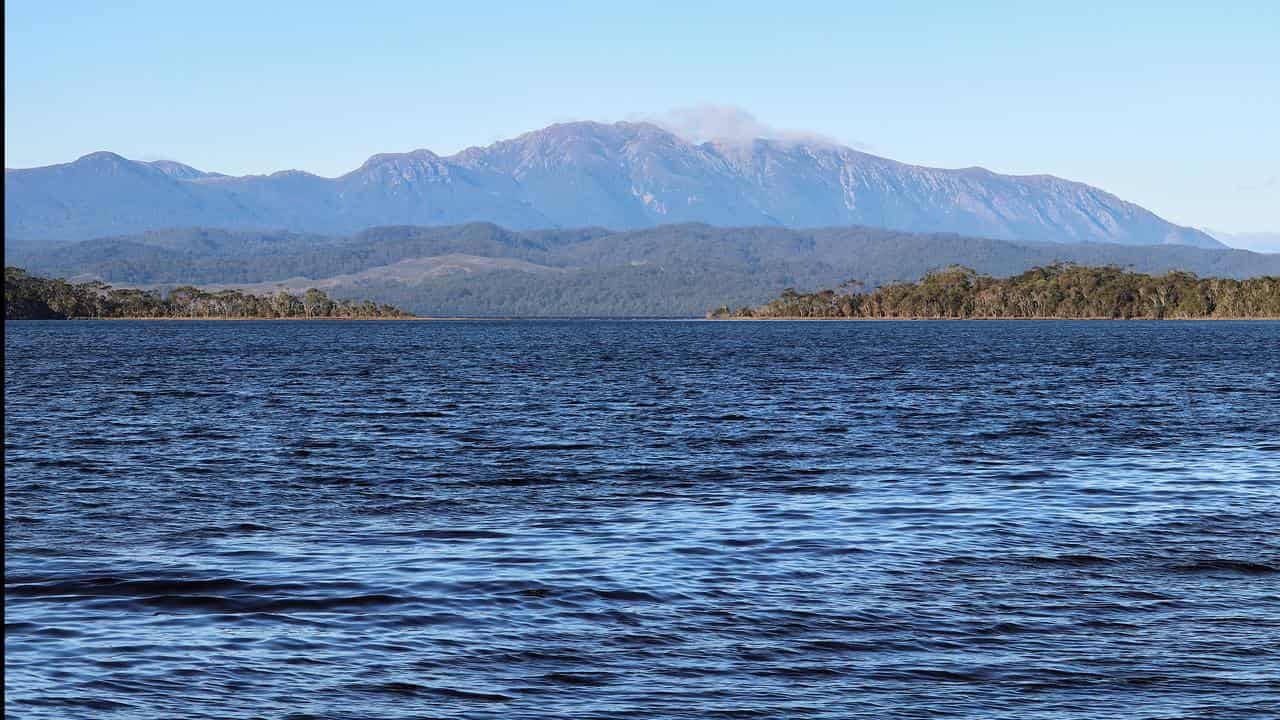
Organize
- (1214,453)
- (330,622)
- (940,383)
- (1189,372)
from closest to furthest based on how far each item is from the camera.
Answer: (330,622) → (1214,453) → (940,383) → (1189,372)

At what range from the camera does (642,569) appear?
23.6 m

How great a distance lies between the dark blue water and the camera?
52.2 ft

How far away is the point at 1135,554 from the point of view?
2533 centimetres

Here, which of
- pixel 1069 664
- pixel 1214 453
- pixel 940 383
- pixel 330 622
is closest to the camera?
pixel 1069 664

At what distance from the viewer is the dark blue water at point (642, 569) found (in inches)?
627

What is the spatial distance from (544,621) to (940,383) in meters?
79.0

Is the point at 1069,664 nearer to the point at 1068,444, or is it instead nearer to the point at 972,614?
the point at 972,614

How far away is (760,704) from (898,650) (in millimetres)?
3148

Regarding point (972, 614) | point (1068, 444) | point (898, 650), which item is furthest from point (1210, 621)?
point (1068, 444)

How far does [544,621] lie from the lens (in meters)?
19.4

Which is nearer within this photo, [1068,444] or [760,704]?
[760,704]

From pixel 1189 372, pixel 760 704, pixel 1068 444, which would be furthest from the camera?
pixel 1189 372

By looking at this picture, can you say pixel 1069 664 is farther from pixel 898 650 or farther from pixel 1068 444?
pixel 1068 444

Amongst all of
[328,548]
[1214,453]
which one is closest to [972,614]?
[328,548]
